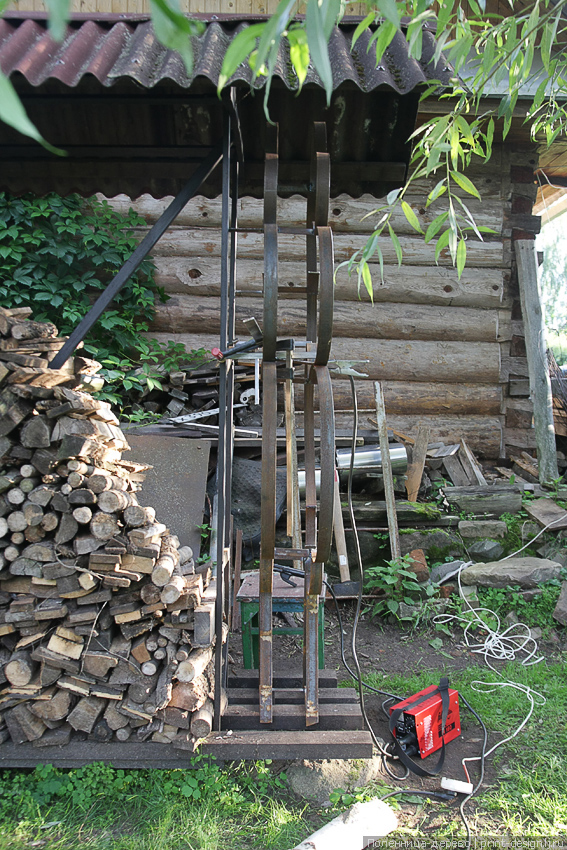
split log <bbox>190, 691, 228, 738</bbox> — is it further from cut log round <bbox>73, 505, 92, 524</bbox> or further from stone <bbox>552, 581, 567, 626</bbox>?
stone <bbox>552, 581, 567, 626</bbox>

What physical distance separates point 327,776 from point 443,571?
2.51 meters

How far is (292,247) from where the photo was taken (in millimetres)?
6230

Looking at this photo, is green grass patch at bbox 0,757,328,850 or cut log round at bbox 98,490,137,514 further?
cut log round at bbox 98,490,137,514

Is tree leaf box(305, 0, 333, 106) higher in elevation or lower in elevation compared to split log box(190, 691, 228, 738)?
higher

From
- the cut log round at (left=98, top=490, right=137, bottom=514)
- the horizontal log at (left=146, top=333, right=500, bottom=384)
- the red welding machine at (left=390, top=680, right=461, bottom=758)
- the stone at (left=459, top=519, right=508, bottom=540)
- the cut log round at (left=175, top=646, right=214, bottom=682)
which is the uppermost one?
the horizontal log at (left=146, top=333, right=500, bottom=384)

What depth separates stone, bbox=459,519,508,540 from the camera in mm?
5285

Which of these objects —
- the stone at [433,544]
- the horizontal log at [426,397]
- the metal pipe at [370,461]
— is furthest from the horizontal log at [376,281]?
the stone at [433,544]

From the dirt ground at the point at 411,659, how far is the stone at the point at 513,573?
49 cm

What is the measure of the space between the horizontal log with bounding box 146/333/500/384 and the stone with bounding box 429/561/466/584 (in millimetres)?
2221

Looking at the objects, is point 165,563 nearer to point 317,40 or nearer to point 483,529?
point 317,40

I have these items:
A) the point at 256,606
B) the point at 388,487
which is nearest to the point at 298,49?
the point at 256,606

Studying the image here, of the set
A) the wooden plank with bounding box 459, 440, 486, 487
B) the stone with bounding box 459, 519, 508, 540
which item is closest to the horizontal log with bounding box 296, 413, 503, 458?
the wooden plank with bounding box 459, 440, 486, 487

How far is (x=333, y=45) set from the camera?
2.90 meters

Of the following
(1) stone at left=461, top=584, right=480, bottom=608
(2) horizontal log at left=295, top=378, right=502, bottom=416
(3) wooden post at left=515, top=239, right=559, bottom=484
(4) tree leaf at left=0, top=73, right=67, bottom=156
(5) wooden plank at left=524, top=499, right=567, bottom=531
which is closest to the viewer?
(4) tree leaf at left=0, top=73, right=67, bottom=156
